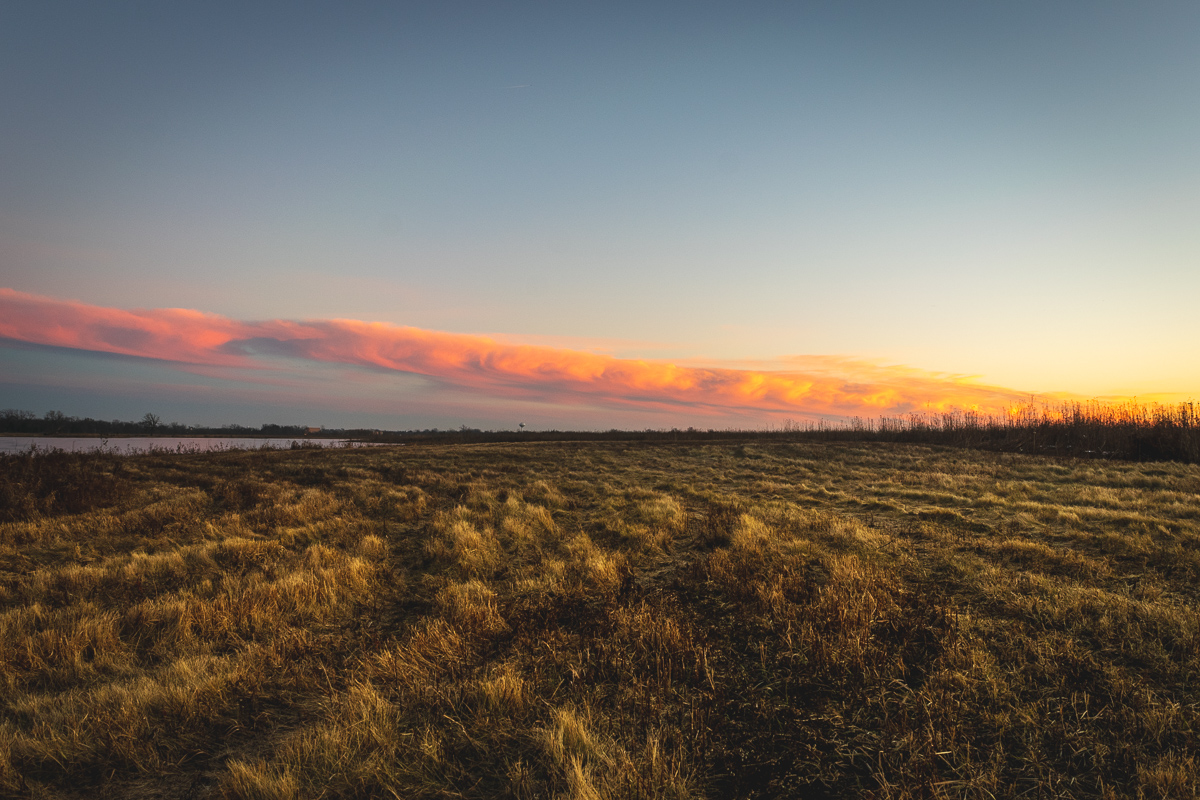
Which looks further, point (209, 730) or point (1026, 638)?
point (1026, 638)

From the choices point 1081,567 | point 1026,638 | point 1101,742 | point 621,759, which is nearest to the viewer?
point 621,759

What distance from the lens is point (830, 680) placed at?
4.97 metres

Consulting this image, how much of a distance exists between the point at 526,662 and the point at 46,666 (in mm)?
5306

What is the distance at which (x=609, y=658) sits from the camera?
5.46 m

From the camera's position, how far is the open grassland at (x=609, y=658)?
12.7ft

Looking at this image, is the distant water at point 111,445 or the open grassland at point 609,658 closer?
the open grassland at point 609,658

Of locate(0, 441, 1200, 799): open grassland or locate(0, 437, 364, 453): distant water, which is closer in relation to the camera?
locate(0, 441, 1200, 799): open grassland

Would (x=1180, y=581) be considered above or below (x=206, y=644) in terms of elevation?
above

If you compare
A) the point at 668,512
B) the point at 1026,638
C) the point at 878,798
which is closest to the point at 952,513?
the point at 668,512

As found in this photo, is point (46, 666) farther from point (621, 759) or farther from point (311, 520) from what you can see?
point (311, 520)

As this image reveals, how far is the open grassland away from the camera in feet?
12.7

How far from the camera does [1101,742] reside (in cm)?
397

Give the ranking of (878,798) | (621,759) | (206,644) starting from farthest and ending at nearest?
(206,644) → (621,759) → (878,798)

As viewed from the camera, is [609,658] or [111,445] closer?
[609,658]
